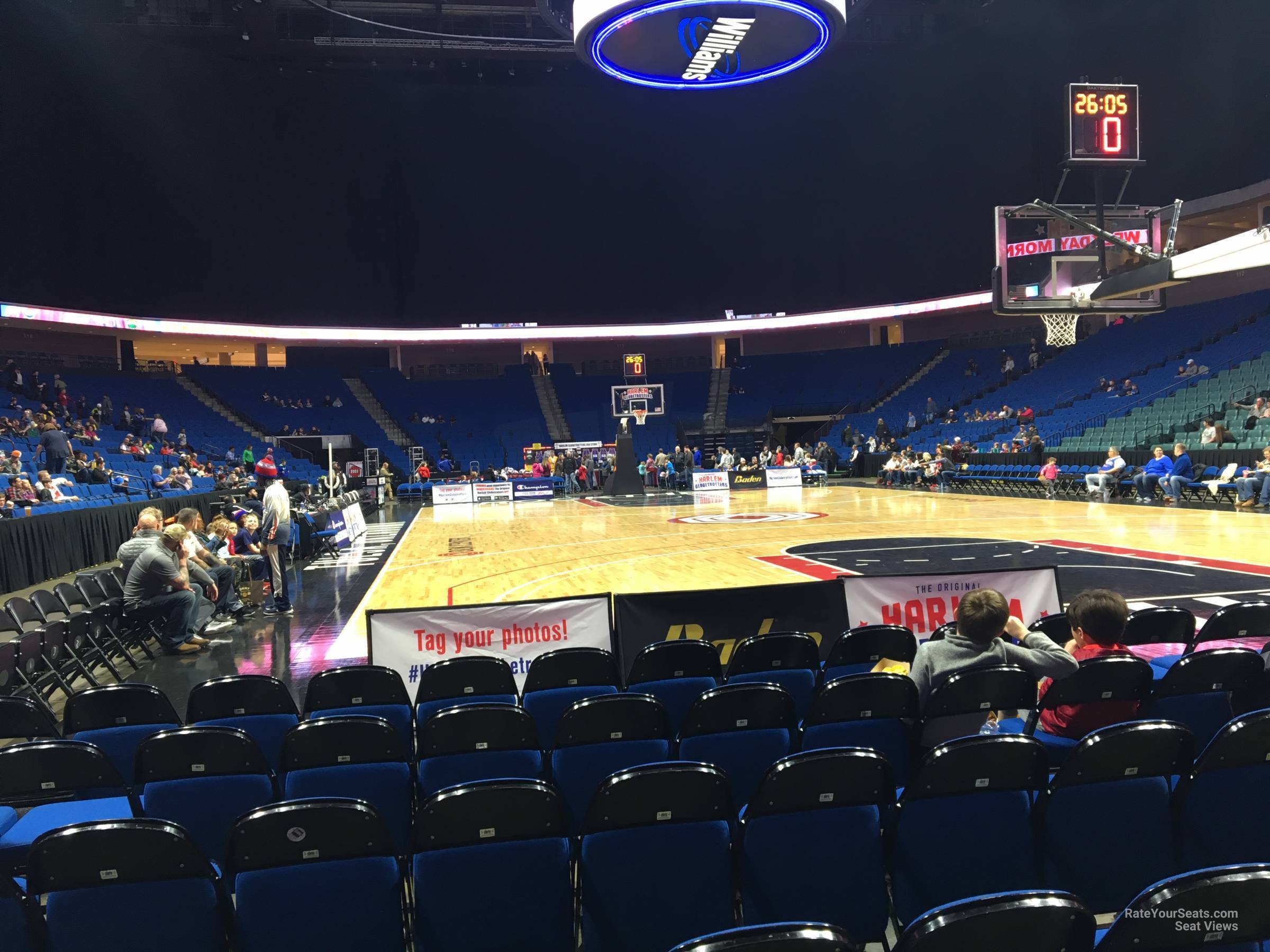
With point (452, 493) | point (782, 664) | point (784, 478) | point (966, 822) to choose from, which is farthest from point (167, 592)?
point (784, 478)

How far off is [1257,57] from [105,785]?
32695mm

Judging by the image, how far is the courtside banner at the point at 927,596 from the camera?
618 centimetres

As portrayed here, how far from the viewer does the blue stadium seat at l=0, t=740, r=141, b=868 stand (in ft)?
10.2

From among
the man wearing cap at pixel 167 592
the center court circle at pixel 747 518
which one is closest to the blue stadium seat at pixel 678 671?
the man wearing cap at pixel 167 592

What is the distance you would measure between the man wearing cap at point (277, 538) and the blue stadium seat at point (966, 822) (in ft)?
29.4

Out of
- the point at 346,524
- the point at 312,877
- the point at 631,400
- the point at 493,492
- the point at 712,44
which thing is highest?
the point at 712,44

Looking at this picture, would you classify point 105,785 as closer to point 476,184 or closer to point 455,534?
point 455,534

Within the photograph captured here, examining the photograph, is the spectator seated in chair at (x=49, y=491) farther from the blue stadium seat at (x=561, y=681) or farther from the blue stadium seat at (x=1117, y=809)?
the blue stadium seat at (x=1117, y=809)

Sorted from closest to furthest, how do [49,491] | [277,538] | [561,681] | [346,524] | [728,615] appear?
[561,681] < [728,615] < [277,538] < [49,491] < [346,524]

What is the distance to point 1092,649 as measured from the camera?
4.05m

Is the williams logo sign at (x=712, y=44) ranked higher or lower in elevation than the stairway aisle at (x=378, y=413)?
higher

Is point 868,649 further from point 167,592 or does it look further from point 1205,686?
point 167,592

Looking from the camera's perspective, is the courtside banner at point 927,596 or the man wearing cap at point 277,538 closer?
the courtside banner at point 927,596

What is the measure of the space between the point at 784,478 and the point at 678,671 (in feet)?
85.9
